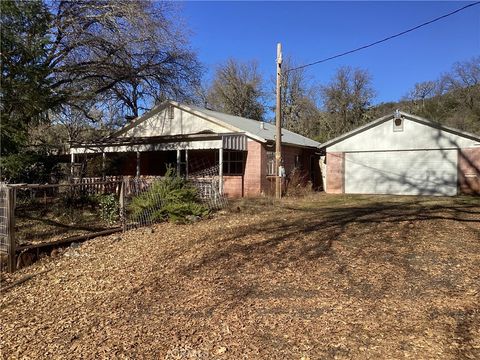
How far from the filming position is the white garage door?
19422 millimetres

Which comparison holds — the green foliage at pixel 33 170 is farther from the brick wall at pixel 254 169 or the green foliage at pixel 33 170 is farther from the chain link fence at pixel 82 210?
the brick wall at pixel 254 169

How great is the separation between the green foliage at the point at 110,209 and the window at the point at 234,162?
8.56 m

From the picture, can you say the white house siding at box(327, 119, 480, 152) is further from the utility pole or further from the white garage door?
the utility pole

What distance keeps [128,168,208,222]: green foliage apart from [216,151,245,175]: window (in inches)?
312

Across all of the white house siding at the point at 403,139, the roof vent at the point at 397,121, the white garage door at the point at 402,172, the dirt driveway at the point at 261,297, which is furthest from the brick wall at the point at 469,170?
the dirt driveway at the point at 261,297

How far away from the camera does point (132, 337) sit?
14.4 ft

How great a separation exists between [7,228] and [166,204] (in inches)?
155

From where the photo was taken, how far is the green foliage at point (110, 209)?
1059 centimetres

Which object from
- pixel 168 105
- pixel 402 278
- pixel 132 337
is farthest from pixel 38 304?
pixel 168 105

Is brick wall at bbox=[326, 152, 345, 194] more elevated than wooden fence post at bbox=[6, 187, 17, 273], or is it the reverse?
brick wall at bbox=[326, 152, 345, 194]

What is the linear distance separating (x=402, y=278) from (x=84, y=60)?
616 inches

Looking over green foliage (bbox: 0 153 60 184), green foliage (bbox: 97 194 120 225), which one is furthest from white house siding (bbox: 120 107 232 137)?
green foliage (bbox: 97 194 120 225)

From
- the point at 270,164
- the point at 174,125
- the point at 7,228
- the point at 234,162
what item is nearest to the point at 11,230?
the point at 7,228

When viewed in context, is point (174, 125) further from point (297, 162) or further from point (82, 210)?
point (82, 210)
